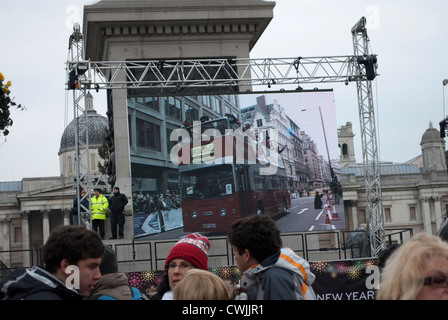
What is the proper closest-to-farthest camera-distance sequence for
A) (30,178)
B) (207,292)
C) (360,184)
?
(207,292), (360,184), (30,178)

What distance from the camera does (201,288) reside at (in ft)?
11.9

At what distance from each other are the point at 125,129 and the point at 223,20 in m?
4.25

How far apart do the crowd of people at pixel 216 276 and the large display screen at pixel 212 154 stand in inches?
634

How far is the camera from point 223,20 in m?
22.0

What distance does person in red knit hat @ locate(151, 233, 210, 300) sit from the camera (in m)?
4.68

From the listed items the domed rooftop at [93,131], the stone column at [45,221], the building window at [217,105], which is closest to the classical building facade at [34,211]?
the stone column at [45,221]

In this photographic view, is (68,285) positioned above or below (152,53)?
below

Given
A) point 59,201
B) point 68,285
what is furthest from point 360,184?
point 68,285

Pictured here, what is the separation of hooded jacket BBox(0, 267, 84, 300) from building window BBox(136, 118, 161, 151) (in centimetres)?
1758

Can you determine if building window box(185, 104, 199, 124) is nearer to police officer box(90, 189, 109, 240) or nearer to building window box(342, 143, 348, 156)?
police officer box(90, 189, 109, 240)

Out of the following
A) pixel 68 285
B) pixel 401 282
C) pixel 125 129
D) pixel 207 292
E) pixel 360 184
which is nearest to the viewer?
pixel 401 282

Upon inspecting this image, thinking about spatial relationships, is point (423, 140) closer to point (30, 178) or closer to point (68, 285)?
point (30, 178)

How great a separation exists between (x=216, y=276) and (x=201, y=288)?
20cm

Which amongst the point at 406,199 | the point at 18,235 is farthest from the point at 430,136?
the point at 18,235
